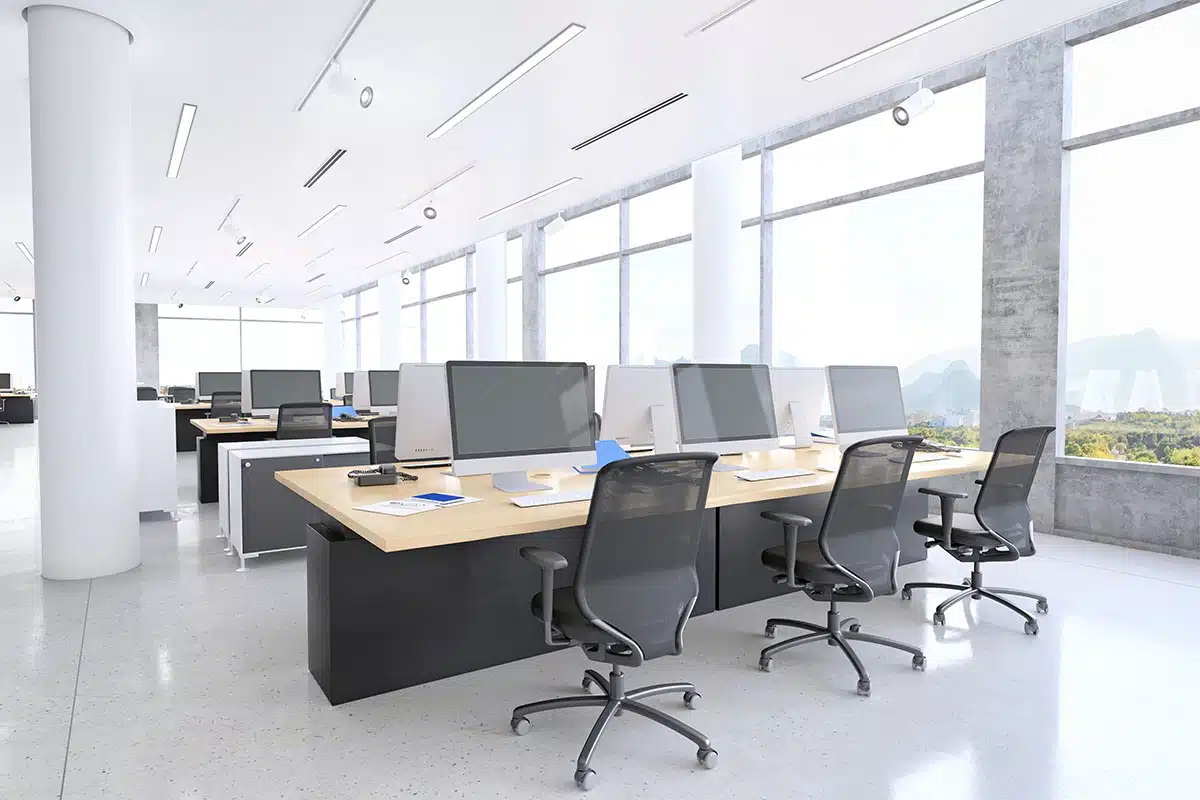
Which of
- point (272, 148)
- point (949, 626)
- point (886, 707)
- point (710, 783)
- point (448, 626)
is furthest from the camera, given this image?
point (272, 148)

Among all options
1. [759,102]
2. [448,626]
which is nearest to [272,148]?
[759,102]

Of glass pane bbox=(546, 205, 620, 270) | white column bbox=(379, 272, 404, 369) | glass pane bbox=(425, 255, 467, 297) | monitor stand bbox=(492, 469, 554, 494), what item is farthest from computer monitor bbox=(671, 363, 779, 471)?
white column bbox=(379, 272, 404, 369)

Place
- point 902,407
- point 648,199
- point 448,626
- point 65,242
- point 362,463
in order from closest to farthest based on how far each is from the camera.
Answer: point 448,626, point 65,242, point 902,407, point 362,463, point 648,199

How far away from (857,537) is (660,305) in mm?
7294

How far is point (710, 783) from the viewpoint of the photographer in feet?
7.91

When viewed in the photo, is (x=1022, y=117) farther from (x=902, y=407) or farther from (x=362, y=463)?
(x=362, y=463)

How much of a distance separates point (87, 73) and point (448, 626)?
414 centimetres

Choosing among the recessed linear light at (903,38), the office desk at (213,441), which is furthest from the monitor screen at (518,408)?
the office desk at (213,441)

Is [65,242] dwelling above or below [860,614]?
above

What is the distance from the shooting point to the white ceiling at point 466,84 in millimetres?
4496

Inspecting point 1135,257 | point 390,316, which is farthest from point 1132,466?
point 390,316

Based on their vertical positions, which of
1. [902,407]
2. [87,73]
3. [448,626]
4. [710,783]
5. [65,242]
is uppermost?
[87,73]

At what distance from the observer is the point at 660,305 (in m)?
10.2

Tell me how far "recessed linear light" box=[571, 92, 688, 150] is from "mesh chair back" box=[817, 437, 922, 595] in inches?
151
